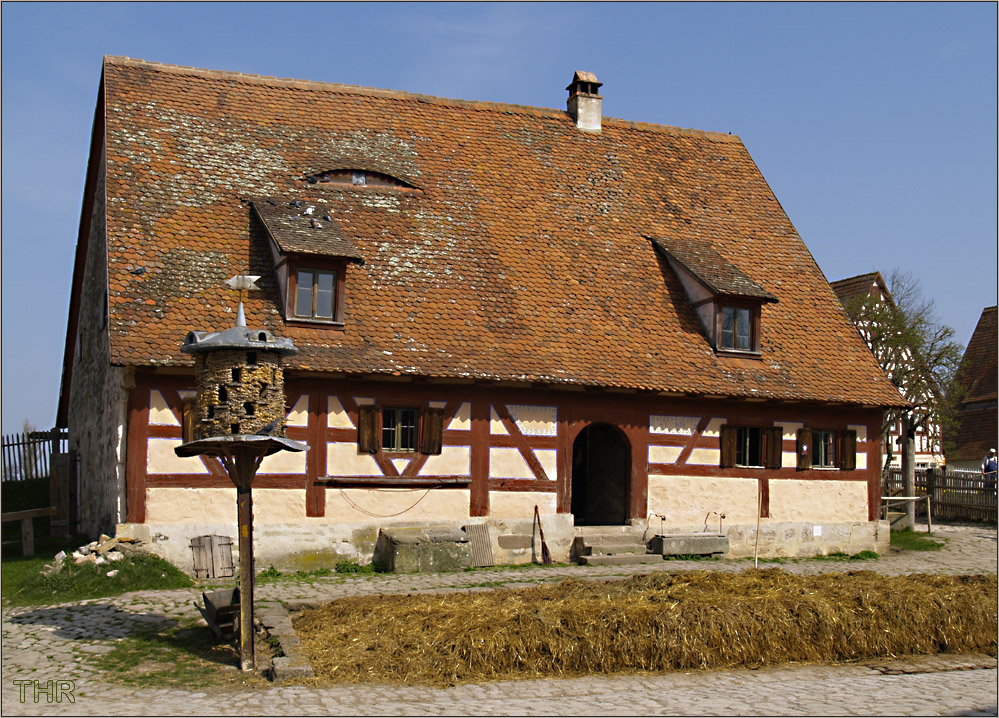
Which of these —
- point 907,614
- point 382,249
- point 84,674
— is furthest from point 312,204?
point 907,614

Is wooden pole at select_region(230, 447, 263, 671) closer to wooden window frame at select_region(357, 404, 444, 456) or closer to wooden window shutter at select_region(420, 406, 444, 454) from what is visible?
wooden window frame at select_region(357, 404, 444, 456)

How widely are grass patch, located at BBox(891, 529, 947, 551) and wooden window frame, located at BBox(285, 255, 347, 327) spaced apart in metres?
12.2

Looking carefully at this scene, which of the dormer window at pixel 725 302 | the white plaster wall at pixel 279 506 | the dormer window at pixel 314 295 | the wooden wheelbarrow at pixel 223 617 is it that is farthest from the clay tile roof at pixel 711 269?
the wooden wheelbarrow at pixel 223 617

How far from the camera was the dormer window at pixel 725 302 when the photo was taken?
19562 millimetres

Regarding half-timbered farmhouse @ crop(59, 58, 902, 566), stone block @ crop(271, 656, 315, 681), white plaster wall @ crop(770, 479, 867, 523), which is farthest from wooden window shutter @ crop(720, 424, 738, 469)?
stone block @ crop(271, 656, 315, 681)

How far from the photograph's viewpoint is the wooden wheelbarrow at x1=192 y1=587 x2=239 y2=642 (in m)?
11.0

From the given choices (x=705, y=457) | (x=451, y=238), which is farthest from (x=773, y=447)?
(x=451, y=238)

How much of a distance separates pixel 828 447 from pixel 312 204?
34.9 feet

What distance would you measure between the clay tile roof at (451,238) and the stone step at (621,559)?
9.39 ft

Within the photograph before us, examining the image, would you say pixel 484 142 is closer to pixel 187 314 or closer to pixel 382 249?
pixel 382 249

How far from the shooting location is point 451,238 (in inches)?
763

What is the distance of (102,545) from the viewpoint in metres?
15.0

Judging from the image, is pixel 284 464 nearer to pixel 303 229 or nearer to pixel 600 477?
pixel 303 229

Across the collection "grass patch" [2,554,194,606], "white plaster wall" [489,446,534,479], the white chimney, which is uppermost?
the white chimney
